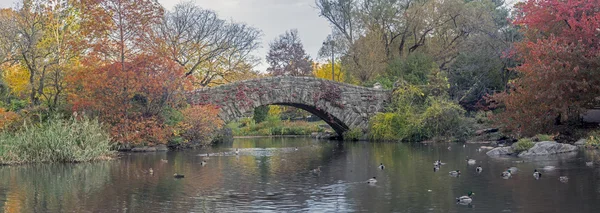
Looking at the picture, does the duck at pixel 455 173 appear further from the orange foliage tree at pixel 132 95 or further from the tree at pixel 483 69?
the tree at pixel 483 69

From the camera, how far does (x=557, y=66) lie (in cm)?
1961

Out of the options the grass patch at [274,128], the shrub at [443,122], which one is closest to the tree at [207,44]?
the grass patch at [274,128]

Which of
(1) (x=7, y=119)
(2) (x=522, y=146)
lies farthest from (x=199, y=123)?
(2) (x=522, y=146)

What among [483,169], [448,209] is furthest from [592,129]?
[448,209]

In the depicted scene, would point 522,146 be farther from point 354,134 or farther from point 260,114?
point 260,114

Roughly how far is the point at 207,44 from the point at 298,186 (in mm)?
22973

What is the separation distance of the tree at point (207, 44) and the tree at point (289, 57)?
1301cm

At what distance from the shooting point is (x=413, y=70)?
30984mm

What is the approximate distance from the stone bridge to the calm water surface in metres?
6.58

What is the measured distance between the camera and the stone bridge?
24.0 metres

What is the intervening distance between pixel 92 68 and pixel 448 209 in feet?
49.4

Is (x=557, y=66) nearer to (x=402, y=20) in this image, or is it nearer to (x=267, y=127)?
(x=402, y=20)

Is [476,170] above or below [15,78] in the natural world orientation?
below

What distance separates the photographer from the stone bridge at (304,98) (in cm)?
2400
